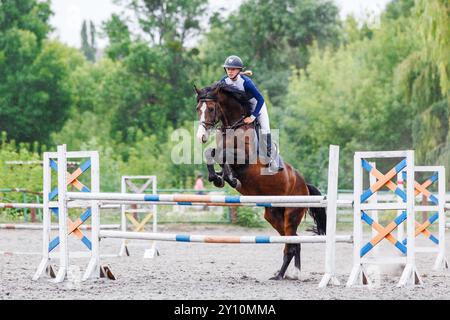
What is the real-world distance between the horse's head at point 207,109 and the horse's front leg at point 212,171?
321mm

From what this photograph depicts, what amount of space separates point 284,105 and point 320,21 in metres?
7.58

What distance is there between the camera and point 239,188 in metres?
9.55

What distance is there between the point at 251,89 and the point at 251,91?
3 centimetres

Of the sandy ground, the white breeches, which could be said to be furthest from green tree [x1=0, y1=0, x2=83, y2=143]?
the white breeches

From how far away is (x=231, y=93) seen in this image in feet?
30.8

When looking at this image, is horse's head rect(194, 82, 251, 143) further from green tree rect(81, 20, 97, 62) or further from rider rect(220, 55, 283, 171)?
green tree rect(81, 20, 97, 62)

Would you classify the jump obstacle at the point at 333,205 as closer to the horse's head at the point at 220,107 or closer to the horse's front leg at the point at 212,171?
the horse's front leg at the point at 212,171

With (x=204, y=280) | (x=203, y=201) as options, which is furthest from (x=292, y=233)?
(x=203, y=201)

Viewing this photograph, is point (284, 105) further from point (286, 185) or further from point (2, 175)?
point (286, 185)

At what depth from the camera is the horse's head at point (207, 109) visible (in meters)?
9.02

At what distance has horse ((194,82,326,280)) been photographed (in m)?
9.17

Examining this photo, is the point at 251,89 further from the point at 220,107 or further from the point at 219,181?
the point at 219,181

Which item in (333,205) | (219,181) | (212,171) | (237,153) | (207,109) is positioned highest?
(207,109)
